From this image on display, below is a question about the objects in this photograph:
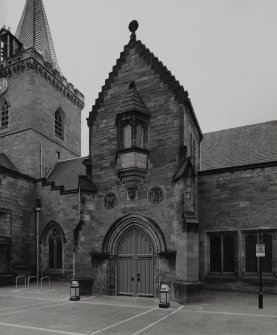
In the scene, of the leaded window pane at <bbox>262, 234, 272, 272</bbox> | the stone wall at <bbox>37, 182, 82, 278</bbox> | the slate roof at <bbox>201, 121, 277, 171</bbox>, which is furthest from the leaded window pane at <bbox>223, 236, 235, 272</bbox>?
the stone wall at <bbox>37, 182, 82, 278</bbox>

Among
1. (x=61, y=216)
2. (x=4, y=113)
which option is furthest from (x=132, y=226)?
(x=4, y=113)

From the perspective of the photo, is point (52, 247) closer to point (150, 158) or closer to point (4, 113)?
point (150, 158)

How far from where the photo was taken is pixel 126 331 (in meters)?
9.57

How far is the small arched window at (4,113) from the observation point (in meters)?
30.1

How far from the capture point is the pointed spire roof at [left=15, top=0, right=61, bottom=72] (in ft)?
108

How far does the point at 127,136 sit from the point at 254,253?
8708mm

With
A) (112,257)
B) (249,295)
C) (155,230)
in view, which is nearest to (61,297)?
(112,257)

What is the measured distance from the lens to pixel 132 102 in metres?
16.2

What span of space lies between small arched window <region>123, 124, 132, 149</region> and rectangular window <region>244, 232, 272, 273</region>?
25.4ft

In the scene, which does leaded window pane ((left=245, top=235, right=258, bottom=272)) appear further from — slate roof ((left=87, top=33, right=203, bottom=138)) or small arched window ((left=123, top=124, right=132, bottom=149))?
small arched window ((left=123, top=124, right=132, bottom=149))

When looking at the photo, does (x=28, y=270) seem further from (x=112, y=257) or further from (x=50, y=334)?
(x=50, y=334)

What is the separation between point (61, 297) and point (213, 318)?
7.82m

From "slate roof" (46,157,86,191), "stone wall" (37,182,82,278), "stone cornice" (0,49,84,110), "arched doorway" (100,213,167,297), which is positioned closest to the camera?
"arched doorway" (100,213,167,297)

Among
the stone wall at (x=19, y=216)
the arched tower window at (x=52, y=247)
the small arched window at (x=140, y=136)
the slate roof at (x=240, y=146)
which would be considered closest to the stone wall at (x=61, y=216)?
the arched tower window at (x=52, y=247)
